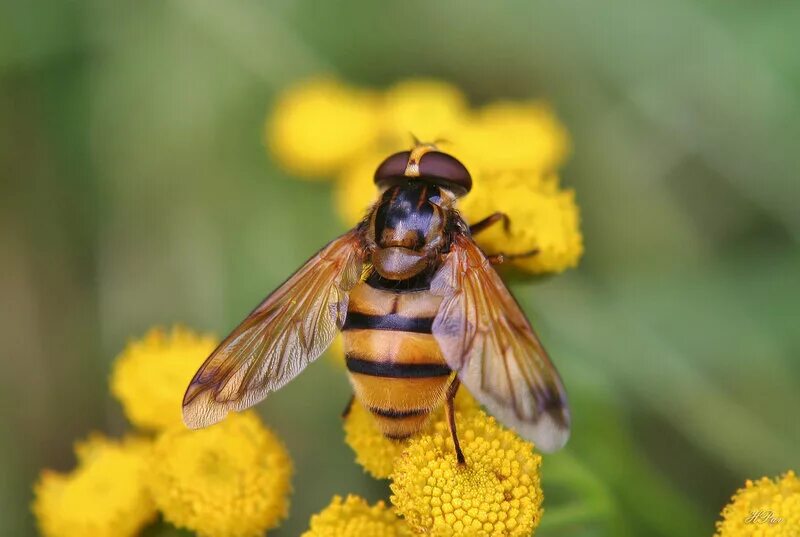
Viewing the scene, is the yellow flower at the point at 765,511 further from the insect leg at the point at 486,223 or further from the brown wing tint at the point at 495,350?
the insect leg at the point at 486,223

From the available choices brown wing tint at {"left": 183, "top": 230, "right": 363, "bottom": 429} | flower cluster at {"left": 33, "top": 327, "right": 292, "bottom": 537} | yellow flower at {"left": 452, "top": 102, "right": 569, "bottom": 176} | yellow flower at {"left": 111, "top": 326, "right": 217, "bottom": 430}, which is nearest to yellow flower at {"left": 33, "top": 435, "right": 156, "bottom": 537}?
flower cluster at {"left": 33, "top": 327, "right": 292, "bottom": 537}

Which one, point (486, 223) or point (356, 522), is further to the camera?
point (486, 223)

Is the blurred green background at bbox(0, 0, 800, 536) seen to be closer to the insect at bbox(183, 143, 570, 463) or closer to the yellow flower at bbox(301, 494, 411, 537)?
the insect at bbox(183, 143, 570, 463)

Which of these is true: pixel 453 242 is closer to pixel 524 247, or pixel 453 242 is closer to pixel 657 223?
pixel 524 247

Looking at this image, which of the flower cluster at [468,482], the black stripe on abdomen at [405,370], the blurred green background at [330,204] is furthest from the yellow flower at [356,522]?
the blurred green background at [330,204]

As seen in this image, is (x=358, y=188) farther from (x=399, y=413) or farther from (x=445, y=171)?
(x=399, y=413)

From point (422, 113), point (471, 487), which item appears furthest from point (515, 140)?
point (471, 487)
